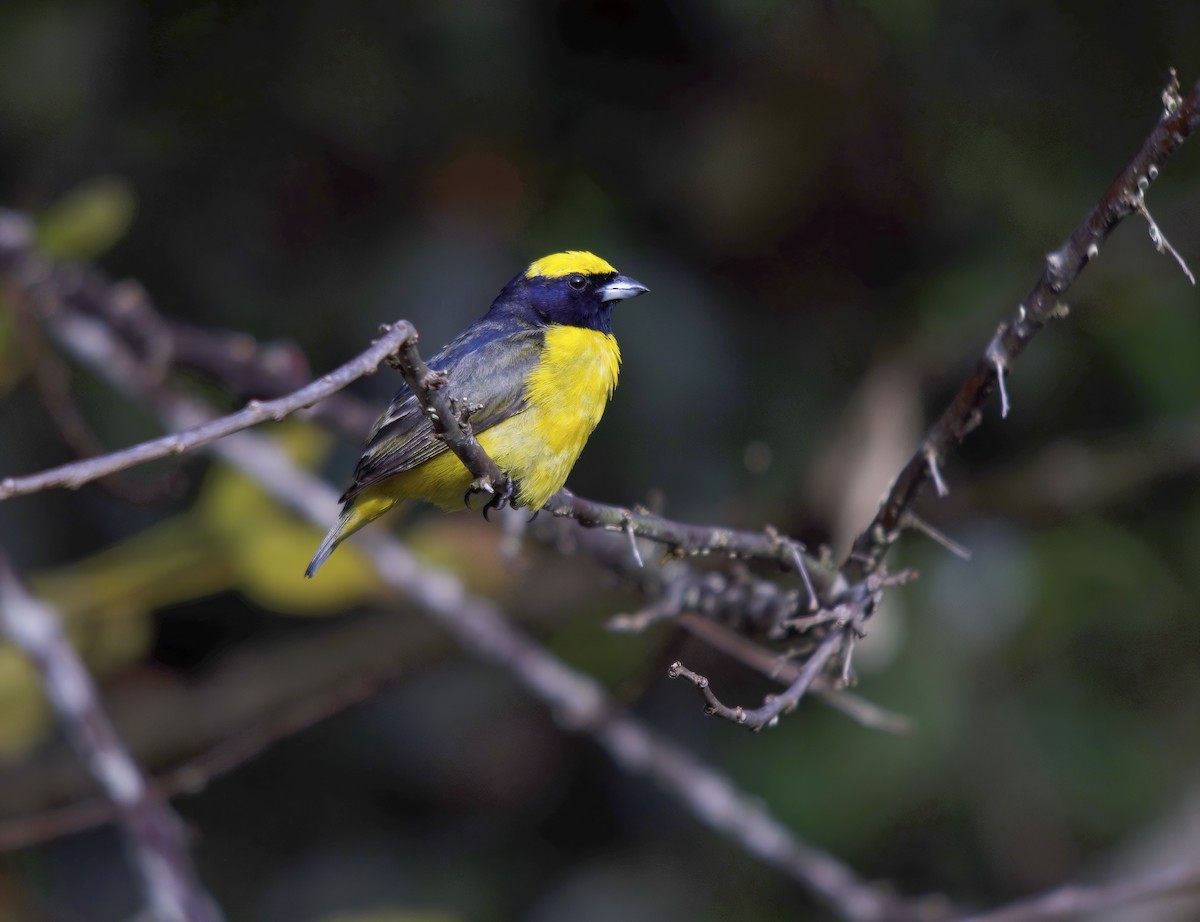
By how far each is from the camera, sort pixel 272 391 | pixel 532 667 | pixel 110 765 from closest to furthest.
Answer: pixel 110 765, pixel 532 667, pixel 272 391

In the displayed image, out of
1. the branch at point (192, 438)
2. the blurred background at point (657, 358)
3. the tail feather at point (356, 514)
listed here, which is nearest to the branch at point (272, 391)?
the branch at point (192, 438)

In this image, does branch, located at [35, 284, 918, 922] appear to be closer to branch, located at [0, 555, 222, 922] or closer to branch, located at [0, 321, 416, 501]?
branch, located at [0, 555, 222, 922]

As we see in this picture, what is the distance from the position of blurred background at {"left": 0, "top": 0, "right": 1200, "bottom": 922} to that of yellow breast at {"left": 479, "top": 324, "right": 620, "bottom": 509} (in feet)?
5.56

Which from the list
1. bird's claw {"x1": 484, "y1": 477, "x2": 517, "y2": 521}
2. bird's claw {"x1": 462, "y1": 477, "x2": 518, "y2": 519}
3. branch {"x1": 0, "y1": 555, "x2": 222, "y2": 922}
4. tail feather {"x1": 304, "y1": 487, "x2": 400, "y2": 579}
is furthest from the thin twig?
branch {"x1": 0, "y1": 555, "x2": 222, "y2": 922}

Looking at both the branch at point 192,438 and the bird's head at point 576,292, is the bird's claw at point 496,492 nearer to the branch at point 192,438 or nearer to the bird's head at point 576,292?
the bird's head at point 576,292

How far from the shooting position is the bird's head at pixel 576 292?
11.0 feet

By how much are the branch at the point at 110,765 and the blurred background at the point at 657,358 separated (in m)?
1.04

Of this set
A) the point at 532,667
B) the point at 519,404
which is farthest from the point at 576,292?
the point at 532,667

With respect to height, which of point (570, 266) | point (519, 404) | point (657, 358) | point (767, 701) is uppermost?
point (657, 358)

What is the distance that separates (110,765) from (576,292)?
1827mm

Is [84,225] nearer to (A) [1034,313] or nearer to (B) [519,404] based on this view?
(B) [519,404]

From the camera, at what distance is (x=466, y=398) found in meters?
2.88

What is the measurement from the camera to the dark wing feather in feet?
9.81

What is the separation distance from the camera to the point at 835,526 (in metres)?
4.12
